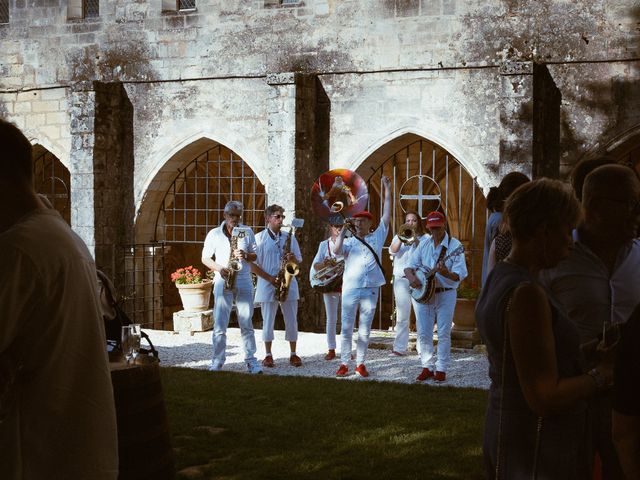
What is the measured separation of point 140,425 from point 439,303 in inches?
237

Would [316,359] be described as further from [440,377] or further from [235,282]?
[440,377]

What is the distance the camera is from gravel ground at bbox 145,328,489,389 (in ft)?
34.1

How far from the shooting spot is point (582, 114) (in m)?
13.3

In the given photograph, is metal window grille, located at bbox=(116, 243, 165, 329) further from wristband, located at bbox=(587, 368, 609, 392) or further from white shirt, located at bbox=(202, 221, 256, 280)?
wristband, located at bbox=(587, 368, 609, 392)

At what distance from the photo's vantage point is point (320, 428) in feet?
25.1

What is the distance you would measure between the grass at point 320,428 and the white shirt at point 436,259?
3.85ft

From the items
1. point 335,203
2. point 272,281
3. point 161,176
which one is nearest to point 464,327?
point 335,203

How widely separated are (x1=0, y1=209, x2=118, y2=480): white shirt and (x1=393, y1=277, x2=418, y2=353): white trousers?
944cm

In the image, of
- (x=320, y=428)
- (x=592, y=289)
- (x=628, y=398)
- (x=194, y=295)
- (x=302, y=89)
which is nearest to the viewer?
(x=628, y=398)

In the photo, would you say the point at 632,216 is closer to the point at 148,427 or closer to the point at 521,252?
the point at 521,252

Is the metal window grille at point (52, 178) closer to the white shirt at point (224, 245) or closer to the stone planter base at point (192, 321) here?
the stone planter base at point (192, 321)

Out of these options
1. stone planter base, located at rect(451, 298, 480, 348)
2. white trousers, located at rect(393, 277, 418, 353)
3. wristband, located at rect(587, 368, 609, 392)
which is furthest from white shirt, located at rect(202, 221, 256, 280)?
wristband, located at rect(587, 368, 609, 392)

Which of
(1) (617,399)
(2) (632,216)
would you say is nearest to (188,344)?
(2) (632,216)

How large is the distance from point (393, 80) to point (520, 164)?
2.40m
